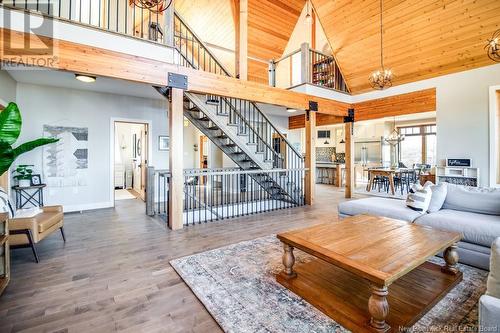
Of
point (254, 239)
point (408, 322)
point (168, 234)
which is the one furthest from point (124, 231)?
point (408, 322)

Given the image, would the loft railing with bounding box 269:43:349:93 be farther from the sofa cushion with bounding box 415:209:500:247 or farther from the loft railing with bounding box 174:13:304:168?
the sofa cushion with bounding box 415:209:500:247

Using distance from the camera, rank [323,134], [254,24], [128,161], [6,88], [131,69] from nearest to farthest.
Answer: [131,69] < [6,88] < [254,24] < [128,161] < [323,134]

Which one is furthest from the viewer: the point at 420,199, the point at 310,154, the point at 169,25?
the point at 310,154

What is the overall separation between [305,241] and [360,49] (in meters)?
6.08

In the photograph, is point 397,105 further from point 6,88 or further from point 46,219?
point 6,88

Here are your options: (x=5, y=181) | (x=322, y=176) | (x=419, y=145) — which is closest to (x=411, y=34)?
(x=322, y=176)

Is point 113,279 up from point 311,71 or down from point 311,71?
down

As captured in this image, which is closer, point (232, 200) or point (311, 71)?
point (232, 200)

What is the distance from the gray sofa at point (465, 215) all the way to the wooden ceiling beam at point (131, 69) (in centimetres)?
296

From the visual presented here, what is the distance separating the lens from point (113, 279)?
2500 mm

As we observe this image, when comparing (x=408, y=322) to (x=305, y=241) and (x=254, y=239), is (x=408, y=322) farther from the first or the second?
(x=254, y=239)

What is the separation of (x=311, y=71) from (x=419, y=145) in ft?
23.3

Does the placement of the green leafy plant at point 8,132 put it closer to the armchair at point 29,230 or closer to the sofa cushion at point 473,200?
the armchair at point 29,230

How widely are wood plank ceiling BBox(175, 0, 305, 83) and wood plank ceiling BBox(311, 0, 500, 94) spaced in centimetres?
133
